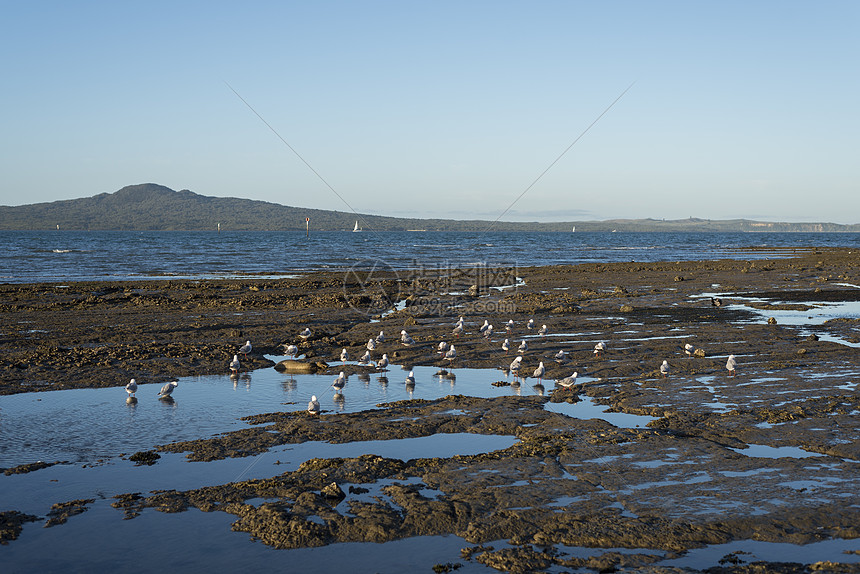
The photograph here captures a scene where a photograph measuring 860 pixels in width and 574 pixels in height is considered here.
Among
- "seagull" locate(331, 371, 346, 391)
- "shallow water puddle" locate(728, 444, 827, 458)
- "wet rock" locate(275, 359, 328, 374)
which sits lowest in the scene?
"wet rock" locate(275, 359, 328, 374)

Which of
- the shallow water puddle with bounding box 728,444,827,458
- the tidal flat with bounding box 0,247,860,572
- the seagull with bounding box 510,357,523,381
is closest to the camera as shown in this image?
the tidal flat with bounding box 0,247,860,572

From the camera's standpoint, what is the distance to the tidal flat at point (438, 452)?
6.41m

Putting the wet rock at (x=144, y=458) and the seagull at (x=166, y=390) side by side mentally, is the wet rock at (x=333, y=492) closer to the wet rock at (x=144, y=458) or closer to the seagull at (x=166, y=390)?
the wet rock at (x=144, y=458)

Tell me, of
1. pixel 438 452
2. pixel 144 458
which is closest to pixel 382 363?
pixel 438 452

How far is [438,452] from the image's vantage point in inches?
358

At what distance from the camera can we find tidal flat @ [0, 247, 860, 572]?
21.0 ft

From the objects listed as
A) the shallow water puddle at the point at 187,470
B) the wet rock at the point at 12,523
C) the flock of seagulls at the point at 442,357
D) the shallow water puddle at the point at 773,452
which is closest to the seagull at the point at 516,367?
the flock of seagulls at the point at 442,357

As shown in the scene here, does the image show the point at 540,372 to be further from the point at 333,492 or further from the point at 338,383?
the point at 333,492

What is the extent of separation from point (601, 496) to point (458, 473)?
1.65m

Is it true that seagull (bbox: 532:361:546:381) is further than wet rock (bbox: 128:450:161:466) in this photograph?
Yes

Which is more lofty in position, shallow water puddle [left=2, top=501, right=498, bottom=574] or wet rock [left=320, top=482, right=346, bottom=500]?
wet rock [left=320, top=482, right=346, bottom=500]

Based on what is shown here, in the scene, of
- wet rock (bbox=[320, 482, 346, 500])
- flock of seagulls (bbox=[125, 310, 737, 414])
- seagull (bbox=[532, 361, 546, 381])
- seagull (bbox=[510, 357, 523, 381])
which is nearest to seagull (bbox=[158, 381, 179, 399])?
flock of seagulls (bbox=[125, 310, 737, 414])

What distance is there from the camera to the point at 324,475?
8.05 meters

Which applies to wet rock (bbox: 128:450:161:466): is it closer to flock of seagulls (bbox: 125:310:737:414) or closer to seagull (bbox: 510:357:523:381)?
flock of seagulls (bbox: 125:310:737:414)
